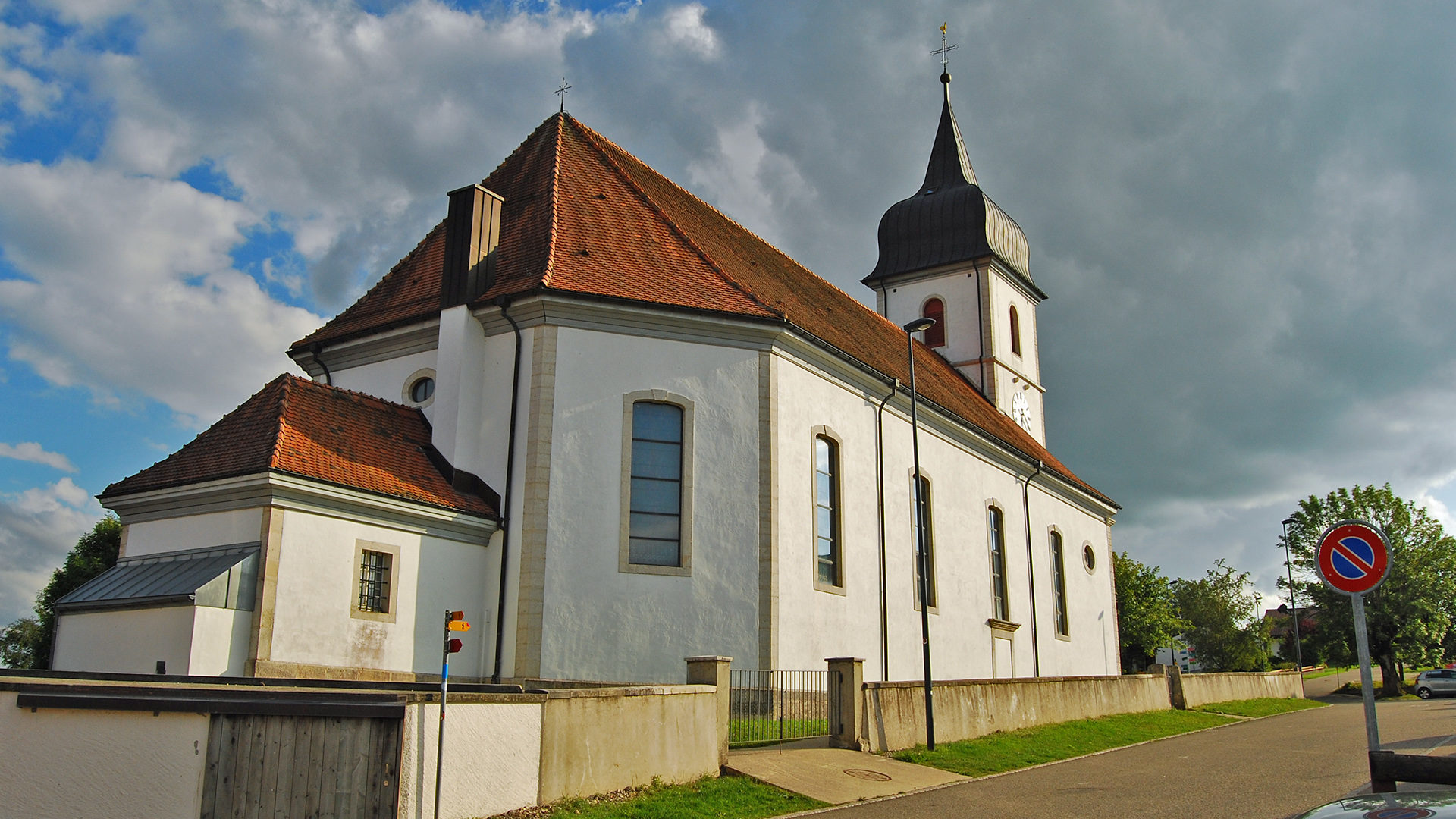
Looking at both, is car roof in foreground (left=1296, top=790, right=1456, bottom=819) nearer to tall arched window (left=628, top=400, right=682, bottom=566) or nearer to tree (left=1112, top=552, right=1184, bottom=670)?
tall arched window (left=628, top=400, right=682, bottom=566)

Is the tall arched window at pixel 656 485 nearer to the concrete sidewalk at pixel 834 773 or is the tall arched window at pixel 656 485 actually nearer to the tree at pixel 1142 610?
the concrete sidewalk at pixel 834 773

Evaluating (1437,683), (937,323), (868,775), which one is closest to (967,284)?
(937,323)

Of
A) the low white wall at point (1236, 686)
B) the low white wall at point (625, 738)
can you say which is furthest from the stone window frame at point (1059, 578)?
the low white wall at point (625, 738)

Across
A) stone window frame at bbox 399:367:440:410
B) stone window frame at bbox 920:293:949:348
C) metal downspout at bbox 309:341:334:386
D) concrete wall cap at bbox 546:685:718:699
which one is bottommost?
concrete wall cap at bbox 546:685:718:699

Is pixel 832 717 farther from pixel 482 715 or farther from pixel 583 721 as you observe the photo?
pixel 482 715

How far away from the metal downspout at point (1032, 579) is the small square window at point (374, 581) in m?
19.0

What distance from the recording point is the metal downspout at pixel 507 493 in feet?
54.7

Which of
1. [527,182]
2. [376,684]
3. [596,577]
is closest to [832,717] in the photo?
[596,577]

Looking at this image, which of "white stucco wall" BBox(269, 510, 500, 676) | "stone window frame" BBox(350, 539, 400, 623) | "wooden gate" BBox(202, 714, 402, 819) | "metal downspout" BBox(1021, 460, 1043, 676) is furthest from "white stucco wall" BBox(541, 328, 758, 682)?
"metal downspout" BBox(1021, 460, 1043, 676)

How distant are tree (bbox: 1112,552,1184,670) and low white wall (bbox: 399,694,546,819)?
54.6 meters

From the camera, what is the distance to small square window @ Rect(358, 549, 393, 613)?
51.2 feet

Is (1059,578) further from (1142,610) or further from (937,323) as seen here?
(1142,610)

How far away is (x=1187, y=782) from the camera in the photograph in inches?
531

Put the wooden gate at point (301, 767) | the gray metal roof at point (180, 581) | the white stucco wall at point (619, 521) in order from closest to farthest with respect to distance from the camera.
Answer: the wooden gate at point (301, 767) < the gray metal roof at point (180, 581) < the white stucco wall at point (619, 521)
